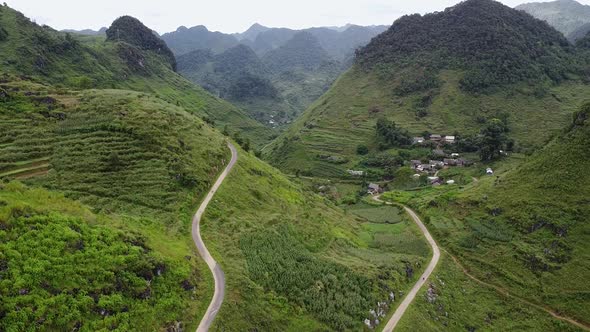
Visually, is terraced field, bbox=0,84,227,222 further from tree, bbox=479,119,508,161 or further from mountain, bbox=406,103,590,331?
tree, bbox=479,119,508,161

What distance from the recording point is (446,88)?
6038 inches

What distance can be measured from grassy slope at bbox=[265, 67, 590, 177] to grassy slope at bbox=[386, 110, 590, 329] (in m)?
50.2

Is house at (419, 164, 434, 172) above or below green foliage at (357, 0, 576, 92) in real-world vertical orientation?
below

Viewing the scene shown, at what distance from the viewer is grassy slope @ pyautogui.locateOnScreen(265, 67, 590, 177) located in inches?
Result: 4884

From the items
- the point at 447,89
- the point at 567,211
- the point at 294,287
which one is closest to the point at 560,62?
the point at 447,89

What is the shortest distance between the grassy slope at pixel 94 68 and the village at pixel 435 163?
5625cm

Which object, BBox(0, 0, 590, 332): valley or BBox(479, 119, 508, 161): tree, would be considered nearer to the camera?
BBox(0, 0, 590, 332): valley

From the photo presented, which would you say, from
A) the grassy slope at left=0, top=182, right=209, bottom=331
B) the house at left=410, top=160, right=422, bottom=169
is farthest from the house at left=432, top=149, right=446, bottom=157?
the grassy slope at left=0, top=182, right=209, bottom=331

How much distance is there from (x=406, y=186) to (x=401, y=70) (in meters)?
92.0

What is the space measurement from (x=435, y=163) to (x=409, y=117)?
4058 cm

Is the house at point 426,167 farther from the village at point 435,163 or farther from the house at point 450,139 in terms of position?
the house at point 450,139

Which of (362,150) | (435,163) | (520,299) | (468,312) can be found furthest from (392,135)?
(468,312)

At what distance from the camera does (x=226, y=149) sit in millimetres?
68062

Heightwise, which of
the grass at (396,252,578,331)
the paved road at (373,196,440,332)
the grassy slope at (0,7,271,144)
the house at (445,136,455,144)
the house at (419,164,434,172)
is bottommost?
the grass at (396,252,578,331)
